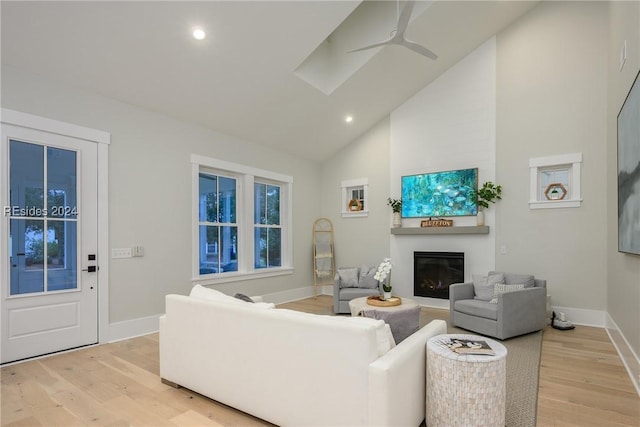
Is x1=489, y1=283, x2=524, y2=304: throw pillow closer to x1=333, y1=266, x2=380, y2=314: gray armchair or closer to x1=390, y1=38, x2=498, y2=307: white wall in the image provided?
x1=390, y1=38, x2=498, y2=307: white wall

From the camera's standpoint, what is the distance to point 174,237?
472cm

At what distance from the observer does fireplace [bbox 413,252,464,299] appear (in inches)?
225

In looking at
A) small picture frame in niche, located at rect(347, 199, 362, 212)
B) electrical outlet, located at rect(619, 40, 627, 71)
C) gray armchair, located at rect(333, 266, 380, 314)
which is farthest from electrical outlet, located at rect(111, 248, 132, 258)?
electrical outlet, located at rect(619, 40, 627, 71)

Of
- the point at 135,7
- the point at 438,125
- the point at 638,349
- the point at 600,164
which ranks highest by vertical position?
the point at 135,7

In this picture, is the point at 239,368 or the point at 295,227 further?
the point at 295,227

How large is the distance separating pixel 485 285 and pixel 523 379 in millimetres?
1868

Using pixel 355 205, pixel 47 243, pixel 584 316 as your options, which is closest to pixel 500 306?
pixel 584 316

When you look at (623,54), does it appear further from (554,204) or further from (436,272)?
(436,272)

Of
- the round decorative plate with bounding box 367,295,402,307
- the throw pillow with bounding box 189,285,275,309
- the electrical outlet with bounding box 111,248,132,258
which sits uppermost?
the electrical outlet with bounding box 111,248,132,258

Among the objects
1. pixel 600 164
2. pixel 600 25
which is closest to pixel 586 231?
pixel 600 164

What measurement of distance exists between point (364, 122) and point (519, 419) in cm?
520

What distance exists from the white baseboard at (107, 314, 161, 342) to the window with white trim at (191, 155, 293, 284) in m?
0.84

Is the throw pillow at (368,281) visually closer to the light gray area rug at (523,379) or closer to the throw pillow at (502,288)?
the throw pillow at (502,288)

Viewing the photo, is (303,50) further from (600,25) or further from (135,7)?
(600,25)
